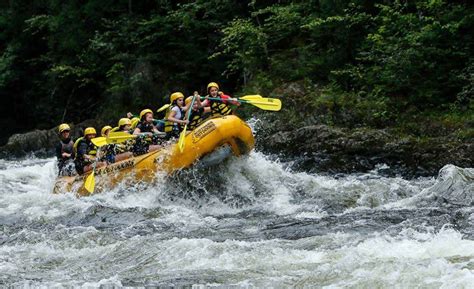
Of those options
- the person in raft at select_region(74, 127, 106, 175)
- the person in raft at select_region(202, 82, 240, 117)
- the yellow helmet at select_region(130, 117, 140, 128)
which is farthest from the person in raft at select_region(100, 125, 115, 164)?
the person in raft at select_region(202, 82, 240, 117)

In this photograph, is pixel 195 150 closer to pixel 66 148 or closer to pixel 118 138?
pixel 118 138

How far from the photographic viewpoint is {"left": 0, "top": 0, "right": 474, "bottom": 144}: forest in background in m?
13.3

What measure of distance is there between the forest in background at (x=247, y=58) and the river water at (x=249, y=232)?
7.54 feet

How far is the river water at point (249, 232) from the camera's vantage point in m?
6.07

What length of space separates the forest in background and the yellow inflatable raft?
3.64m

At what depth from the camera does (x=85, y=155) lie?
41.2 feet

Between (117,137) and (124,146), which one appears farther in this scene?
(124,146)

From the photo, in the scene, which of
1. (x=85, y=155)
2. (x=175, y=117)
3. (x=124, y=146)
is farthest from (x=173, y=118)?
(x=85, y=155)

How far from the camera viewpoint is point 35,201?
11617 mm

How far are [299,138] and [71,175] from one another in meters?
4.33

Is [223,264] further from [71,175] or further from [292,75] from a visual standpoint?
[292,75]

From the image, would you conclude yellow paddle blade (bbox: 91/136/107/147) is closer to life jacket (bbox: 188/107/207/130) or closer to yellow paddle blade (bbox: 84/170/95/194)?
yellow paddle blade (bbox: 84/170/95/194)

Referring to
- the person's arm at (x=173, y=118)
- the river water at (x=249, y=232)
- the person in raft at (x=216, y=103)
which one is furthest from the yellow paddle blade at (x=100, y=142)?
the person in raft at (x=216, y=103)

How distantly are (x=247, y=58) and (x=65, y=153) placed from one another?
5660 mm
